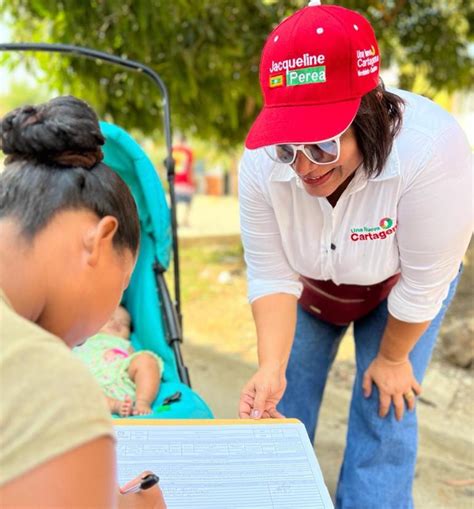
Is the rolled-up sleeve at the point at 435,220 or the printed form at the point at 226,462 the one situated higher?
the rolled-up sleeve at the point at 435,220

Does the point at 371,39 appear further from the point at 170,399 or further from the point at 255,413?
the point at 170,399

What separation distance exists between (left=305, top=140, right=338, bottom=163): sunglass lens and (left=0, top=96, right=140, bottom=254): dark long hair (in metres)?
0.52

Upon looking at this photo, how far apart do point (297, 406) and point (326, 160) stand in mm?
999

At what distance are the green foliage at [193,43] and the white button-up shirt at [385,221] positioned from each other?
215 cm

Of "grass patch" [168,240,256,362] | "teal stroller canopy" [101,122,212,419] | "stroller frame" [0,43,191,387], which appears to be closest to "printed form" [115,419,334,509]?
"stroller frame" [0,43,191,387]

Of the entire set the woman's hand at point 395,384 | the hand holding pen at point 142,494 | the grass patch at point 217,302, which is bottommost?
the grass patch at point 217,302

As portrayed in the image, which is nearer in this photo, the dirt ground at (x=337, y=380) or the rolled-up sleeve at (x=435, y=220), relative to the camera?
the rolled-up sleeve at (x=435, y=220)

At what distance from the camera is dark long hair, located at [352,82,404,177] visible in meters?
1.45

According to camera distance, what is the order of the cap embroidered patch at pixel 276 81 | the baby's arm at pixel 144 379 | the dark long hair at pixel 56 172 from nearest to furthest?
the dark long hair at pixel 56 172
the cap embroidered patch at pixel 276 81
the baby's arm at pixel 144 379

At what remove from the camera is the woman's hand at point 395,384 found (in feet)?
6.10

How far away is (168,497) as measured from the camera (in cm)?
132

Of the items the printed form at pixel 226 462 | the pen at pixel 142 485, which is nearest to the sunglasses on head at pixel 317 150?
the printed form at pixel 226 462

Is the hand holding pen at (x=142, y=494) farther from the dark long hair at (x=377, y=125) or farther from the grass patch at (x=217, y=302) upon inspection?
the grass patch at (x=217, y=302)

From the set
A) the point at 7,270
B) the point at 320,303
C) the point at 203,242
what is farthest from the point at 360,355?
the point at 203,242
